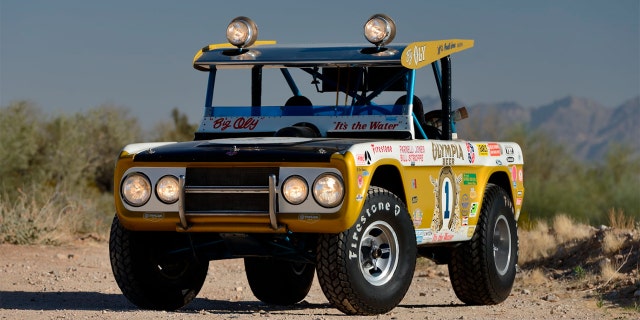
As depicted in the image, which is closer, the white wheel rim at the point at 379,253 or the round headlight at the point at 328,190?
the round headlight at the point at 328,190

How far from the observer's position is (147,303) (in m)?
10.3

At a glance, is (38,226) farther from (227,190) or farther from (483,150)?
(227,190)

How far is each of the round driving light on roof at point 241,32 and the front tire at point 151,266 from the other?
6.01 feet

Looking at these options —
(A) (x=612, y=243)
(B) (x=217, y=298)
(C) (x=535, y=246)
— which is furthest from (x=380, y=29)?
(C) (x=535, y=246)

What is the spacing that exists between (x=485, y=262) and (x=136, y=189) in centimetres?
332

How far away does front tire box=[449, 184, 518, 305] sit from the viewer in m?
11.4

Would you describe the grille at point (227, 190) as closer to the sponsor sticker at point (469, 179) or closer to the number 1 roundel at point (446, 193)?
the number 1 roundel at point (446, 193)

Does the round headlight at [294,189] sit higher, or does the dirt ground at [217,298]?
the round headlight at [294,189]

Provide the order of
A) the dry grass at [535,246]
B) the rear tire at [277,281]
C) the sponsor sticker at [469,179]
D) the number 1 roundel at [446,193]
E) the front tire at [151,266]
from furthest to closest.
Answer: the dry grass at [535,246] → the rear tire at [277,281] → the sponsor sticker at [469,179] → the number 1 roundel at [446,193] → the front tire at [151,266]

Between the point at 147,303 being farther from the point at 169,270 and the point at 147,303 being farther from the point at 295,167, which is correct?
the point at 295,167

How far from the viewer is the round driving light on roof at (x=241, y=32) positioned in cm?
1117

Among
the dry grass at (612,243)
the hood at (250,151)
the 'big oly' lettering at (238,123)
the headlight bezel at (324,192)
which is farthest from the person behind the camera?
the dry grass at (612,243)

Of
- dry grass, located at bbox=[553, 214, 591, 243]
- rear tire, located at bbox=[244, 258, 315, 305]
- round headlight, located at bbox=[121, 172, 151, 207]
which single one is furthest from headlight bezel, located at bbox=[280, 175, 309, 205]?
dry grass, located at bbox=[553, 214, 591, 243]

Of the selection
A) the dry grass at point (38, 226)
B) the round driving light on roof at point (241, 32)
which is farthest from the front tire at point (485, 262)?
the dry grass at point (38, 226)
